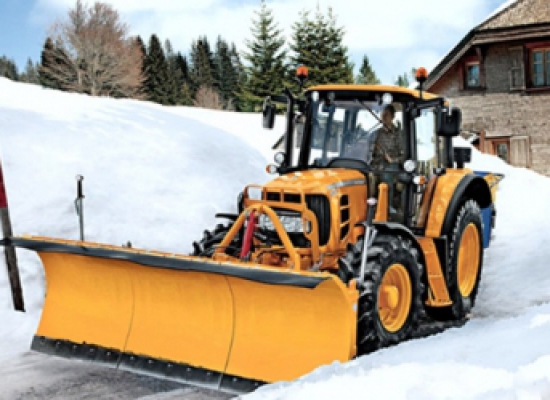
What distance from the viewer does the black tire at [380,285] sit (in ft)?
18.0

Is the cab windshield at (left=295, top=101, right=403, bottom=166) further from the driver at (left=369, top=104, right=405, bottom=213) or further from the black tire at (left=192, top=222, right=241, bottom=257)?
the black tire at (left=192, top=222, right=241, bottom=257)

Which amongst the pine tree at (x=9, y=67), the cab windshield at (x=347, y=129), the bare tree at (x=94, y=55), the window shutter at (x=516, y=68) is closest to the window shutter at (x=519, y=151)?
the window shutter at (x=516, y=68)

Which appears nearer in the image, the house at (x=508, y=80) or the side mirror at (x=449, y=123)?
the side mirror at (x=449, y=123)

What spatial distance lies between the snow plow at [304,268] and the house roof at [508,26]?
15.8 meters

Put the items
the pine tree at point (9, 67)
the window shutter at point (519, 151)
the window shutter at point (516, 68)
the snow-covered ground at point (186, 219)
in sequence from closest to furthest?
the snow-covered ground at point (186, 219) < the window shutter at point (516, 68) < the window shutter at point (519, 151) < the pine tree at point (9, 67)

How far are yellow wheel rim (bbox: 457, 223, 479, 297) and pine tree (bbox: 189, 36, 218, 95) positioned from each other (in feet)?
199

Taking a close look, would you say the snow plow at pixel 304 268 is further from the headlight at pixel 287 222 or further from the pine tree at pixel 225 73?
the pine tree at pixel 225 73

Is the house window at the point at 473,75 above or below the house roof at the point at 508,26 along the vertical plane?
below

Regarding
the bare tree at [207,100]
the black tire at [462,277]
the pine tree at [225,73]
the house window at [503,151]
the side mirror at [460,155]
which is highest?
the pine tree at [225,73]

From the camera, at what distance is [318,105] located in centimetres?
725

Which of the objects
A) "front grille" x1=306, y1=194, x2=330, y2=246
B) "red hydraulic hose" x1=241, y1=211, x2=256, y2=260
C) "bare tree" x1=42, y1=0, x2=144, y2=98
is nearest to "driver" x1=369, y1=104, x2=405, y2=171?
"front grille" x1=306, y1=194, x2=330, y2=246

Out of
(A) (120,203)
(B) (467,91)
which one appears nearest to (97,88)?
(B) (467,91)

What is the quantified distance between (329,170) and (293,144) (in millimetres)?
644

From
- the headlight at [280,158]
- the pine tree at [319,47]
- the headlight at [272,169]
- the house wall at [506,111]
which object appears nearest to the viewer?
the headlight at [272,169]
